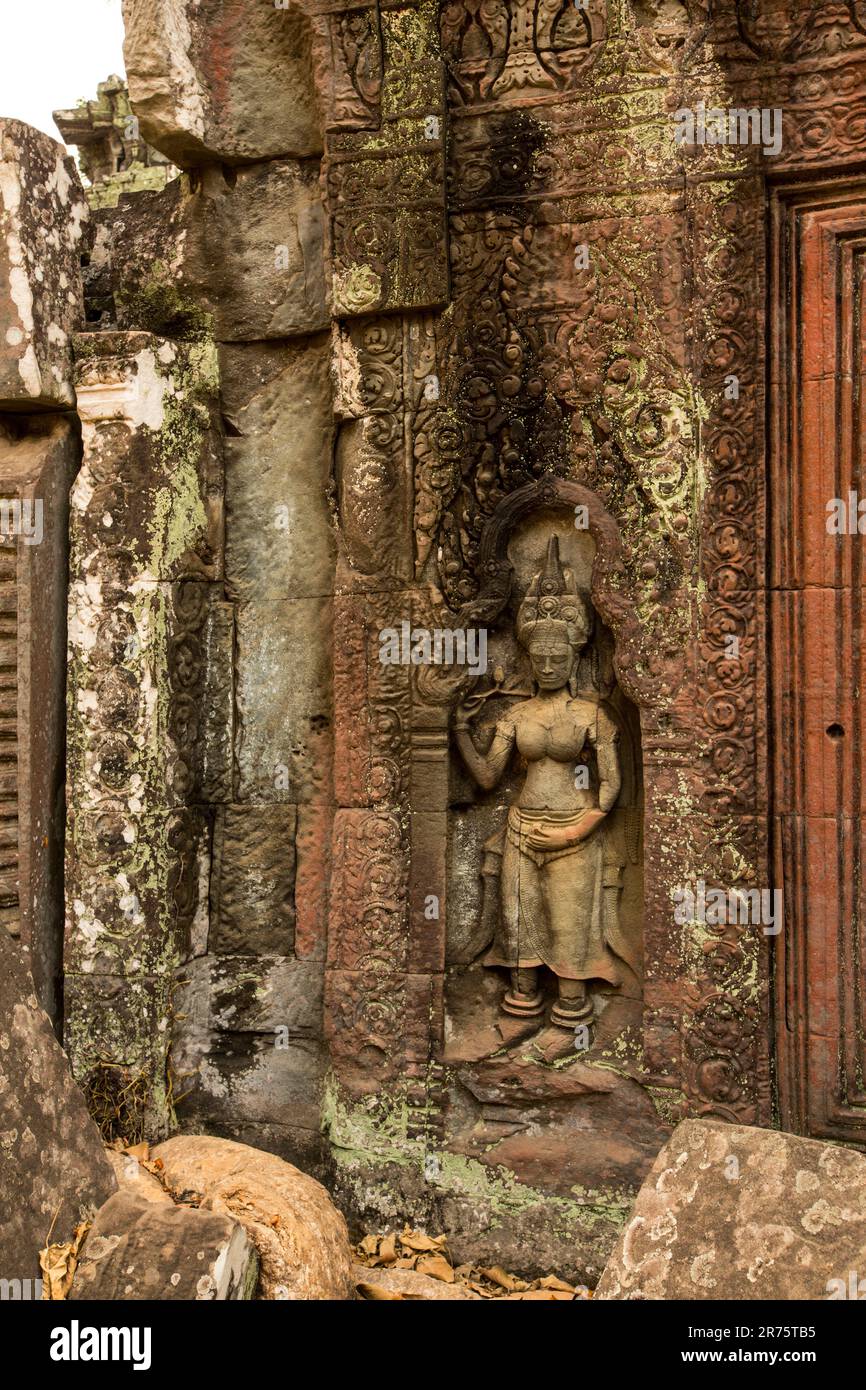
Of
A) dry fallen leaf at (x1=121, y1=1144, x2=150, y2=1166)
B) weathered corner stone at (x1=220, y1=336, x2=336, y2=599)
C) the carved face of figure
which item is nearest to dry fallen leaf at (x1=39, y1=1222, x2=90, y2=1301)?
dry fallen leaf at (x1=121, y1=1144, x2=150, y2=1166)

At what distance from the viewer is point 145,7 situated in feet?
18.8

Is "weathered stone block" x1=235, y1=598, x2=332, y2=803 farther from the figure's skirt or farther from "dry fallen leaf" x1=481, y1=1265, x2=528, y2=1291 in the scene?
"dry fallen leaf" x1=481, y1=1265, x2=528, y2=1291

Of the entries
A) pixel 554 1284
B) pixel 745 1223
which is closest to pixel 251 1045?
pixel 554 1284

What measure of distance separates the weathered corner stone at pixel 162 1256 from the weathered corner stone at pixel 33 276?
3715 millimetres

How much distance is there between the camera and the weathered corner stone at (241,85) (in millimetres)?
5879

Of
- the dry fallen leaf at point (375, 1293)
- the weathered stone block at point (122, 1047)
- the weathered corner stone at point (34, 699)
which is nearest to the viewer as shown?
the dry fallen leaf at point (375, 1293)

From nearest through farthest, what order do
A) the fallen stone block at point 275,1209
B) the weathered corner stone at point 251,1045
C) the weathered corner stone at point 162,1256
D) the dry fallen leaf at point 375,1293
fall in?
the weathered corner stone at point 162,1256 → the fallen stone block at point 275,1209 → the dry fallen leaf at point 375,1293 → the weathered corner stone at point 251,1045

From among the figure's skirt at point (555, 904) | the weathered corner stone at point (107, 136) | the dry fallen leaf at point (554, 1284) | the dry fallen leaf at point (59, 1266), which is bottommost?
the dry fallen leaf at point (554, 1284)

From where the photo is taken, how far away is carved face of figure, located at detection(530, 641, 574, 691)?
17.9 ft

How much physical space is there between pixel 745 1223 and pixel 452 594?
297 cm

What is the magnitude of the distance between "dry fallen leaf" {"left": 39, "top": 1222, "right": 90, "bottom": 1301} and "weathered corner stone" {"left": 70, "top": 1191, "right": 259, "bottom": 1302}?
2cm

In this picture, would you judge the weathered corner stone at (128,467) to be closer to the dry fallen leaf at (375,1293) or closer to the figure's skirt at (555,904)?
the figure's skirt at (555,904)

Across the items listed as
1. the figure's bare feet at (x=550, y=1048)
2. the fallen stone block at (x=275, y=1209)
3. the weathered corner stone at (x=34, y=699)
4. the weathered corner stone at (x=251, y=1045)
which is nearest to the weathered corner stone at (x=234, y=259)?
the weathered corner stone at (x=34, y=699)

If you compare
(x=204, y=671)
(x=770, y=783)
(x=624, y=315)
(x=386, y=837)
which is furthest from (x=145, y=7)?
(x=770, y=783)
